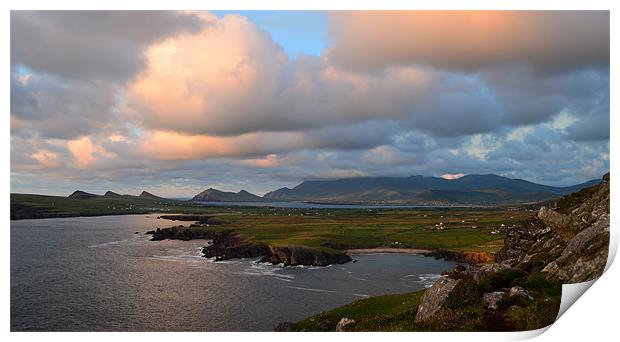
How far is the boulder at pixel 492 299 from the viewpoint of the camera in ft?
79.9

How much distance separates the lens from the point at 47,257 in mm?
108562

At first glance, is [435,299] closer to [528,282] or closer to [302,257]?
[528,282]

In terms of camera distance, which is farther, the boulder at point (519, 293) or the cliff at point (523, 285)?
the boulder at point (519, 293)

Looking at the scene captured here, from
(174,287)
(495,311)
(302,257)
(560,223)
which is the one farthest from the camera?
(302,257)

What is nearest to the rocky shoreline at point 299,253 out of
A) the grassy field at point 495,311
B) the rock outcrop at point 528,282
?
the rock outcrop at point 528,282

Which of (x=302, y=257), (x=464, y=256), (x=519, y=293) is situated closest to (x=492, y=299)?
(x=519, y=293)

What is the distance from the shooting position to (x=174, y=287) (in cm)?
7962

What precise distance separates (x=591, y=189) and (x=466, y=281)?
2159 centimetres

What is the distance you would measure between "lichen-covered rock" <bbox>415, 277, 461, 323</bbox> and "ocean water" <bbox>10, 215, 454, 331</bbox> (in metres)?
35.6

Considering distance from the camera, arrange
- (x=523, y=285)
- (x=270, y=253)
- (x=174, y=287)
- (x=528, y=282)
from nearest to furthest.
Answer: (x=523, y=285)
(x=528, y=282)
(x=174, y=287)
(x=270, y=253)

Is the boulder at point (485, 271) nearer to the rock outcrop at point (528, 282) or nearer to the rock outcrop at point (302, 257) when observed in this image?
the rock outcrop at point (528, 282)

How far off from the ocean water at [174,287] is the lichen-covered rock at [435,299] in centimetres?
3555

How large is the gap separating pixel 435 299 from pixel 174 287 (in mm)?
63975
